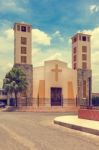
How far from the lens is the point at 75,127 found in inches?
709

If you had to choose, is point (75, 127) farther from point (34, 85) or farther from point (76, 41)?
point (76, 41)

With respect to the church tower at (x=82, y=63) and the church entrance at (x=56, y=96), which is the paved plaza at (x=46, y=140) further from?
the church tower at (x=82, y=63)

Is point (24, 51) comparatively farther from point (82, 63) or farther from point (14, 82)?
point (82, 63)

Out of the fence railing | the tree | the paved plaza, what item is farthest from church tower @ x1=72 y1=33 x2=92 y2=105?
the paved plaza

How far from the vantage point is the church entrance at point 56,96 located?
57.7 metres

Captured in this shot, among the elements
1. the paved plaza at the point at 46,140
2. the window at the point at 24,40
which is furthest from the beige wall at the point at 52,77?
the paved plaza at the point at 46,140

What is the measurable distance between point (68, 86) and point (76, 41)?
10.6m

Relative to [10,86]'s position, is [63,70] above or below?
above

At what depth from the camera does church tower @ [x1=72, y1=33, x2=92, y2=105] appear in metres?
59.7

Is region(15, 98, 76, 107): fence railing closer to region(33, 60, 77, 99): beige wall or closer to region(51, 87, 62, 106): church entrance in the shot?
region(51, 87, 62, 106): church entrance

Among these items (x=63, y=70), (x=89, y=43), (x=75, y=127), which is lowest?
(x=75, y=127)

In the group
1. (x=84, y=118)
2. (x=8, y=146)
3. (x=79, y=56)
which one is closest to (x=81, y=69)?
(x=79, y=56)

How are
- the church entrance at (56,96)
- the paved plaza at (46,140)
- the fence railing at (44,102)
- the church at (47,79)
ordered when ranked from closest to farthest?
1. the paved plaza at (46,140)
2. the fence railing at (44,102)
3. the church at (47,79)
4. the church entrance at (56,96)

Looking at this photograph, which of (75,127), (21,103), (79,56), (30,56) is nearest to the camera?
(75,127)
